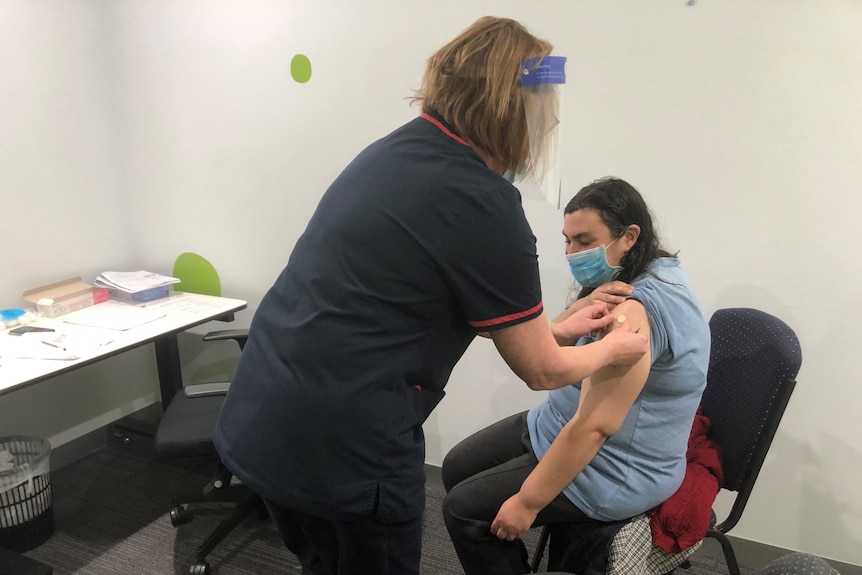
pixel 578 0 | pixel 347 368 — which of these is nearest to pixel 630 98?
pixel 578 0

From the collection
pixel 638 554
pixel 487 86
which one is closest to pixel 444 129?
pixel 487 86

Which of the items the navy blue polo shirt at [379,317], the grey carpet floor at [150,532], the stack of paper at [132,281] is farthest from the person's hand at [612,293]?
the stack of paper at [132,281]

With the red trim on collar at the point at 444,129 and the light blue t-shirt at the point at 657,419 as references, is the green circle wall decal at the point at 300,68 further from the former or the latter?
the light blue t-shirt at the point at 657,419

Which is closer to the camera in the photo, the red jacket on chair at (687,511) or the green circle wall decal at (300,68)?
the red jacket on chair at (687,511)

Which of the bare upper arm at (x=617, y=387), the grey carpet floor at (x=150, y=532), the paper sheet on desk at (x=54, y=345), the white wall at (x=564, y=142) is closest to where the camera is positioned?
the bare upper arm at (x=617, y=387)

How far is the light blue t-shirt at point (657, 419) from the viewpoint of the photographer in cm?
125

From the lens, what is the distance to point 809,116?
5.62ft

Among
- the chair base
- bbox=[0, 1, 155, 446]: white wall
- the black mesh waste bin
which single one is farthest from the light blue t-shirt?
bbox=[0, 1, 155, 446]: white wall

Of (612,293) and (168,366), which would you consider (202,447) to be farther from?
(612,293)

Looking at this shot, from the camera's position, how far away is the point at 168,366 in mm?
2607

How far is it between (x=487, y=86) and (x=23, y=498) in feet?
7.22

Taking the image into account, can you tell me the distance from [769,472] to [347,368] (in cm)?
172

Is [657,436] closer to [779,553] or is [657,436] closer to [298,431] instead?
[298,431]

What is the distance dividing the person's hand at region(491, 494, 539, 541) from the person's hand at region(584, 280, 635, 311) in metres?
0.51
